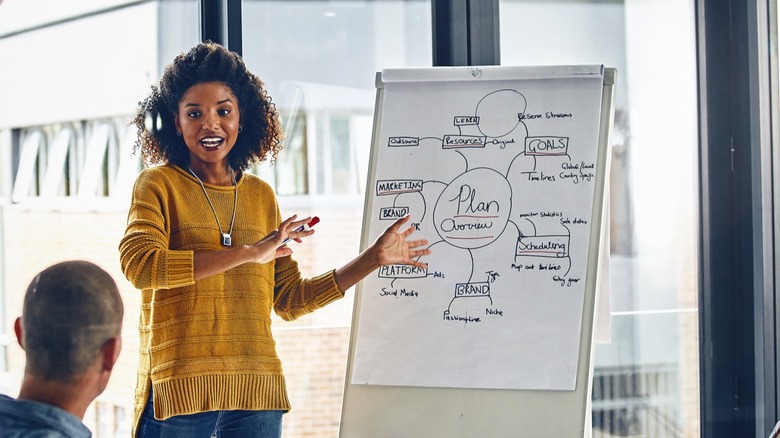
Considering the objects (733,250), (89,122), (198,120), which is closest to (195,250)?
(198,120)

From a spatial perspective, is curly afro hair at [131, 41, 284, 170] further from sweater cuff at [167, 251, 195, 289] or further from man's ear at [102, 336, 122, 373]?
man's ear at [102, 336, 122, 373]

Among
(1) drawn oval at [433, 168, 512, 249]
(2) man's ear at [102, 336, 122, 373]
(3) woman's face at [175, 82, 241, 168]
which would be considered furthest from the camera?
(1) drawn oval at [433, 168, 512, 249]

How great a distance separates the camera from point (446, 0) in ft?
8.48

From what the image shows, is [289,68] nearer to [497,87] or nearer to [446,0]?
[446,0]

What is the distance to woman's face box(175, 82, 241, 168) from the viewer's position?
2074 mm

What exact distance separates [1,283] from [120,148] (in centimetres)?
57

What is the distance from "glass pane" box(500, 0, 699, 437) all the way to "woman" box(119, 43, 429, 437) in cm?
102

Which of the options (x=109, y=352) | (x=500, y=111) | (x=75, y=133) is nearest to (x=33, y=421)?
(x=109, y=352)

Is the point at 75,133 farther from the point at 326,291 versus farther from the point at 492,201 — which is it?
the point at 492,201

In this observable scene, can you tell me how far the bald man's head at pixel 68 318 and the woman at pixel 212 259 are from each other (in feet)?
1.76

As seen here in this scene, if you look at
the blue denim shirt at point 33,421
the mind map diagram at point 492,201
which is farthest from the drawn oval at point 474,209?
the blue denim shirt at point 33,421

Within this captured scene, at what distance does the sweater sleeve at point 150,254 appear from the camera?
186cm

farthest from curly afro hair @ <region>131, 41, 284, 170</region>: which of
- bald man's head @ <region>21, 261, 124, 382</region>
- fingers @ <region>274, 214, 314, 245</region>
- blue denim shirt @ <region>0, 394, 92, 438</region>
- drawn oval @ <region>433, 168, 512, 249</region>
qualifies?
blue denim shirt @ <region>0, 394, 92, 438</region>

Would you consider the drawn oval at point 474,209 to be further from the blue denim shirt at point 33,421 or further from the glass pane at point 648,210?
the blue denim shirt at point 33,421
